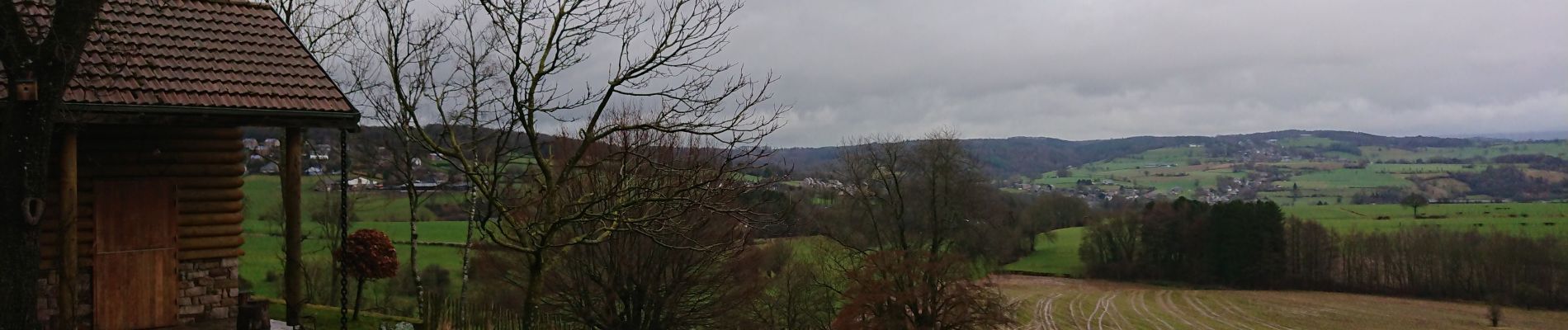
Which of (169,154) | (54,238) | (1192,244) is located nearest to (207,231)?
(169,154)

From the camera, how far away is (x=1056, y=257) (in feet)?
188

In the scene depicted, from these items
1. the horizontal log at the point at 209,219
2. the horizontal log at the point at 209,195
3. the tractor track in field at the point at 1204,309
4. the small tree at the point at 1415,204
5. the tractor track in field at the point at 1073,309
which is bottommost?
the tractor track in field at the point at 1204,309

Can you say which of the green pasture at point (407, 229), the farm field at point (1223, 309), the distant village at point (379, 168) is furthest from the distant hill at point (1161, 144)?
the distant village at point (379, 168)

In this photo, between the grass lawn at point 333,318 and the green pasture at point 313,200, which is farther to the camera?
the green pasture at point 313,200

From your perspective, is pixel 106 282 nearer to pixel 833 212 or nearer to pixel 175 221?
pixel 175 221

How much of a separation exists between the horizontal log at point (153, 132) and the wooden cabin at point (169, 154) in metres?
0.02

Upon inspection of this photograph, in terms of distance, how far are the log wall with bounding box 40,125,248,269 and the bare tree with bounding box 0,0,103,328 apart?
284 cm

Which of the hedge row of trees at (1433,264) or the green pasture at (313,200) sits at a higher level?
the green pasture at (313,200)

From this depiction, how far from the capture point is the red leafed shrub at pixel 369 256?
587 inches

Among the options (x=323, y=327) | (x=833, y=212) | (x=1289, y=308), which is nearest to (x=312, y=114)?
(x=323, y=327)

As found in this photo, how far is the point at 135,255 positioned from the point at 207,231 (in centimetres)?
78

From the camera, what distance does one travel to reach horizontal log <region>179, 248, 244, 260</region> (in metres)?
11.3

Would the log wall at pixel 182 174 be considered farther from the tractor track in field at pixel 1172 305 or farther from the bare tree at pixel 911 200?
the tractor track in field at pixel 1172 305

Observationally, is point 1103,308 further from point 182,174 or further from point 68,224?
point 68,224
